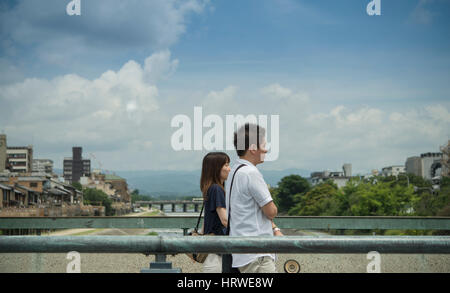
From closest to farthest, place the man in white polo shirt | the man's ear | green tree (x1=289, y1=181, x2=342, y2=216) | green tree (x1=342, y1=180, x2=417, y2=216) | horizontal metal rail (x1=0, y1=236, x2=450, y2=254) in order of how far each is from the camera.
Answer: horizontal metal rail (x1=0, y1=236, x2=450, y2=254)
the man in white polo shirt
the man's ear
green tree (x1=342, y1=180, x2=417, y2=216)
green tree (x1=289, y1=181, x2=342, y2=216)

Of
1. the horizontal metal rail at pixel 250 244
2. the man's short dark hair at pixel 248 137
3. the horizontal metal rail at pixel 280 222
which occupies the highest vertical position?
the man's short dark hair at pixel 248 137

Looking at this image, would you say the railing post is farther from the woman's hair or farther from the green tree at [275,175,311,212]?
the green tree at [275,175,311,212]

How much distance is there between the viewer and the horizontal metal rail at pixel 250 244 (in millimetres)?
3127

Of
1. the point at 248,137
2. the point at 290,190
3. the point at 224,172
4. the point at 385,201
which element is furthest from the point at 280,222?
the point at 290,190

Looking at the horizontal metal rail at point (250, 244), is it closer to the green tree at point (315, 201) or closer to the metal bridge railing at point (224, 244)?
the metal bridge railing at point (224, 244)

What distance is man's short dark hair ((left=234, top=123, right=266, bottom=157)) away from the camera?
4.20m

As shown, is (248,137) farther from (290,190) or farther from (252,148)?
(290,190)

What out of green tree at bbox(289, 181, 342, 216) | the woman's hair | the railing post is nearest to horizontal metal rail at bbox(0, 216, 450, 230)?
the woman's hair

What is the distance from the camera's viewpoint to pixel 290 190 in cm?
14625

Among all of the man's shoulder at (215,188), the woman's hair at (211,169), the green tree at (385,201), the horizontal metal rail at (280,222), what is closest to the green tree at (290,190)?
the green tree at (385,201)

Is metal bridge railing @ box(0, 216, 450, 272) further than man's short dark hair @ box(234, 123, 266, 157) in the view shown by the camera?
No
